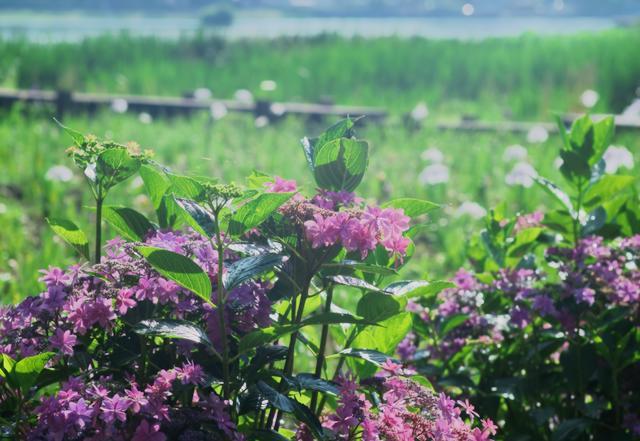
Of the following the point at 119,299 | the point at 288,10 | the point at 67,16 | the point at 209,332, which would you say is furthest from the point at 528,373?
the point at 288,10

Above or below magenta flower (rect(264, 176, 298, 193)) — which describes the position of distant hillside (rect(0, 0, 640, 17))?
above

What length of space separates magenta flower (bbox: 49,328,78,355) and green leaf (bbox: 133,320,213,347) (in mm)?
108

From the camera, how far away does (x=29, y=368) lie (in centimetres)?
137

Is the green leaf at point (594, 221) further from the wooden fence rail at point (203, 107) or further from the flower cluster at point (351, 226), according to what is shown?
the wooden fence rail at point (203, 107)

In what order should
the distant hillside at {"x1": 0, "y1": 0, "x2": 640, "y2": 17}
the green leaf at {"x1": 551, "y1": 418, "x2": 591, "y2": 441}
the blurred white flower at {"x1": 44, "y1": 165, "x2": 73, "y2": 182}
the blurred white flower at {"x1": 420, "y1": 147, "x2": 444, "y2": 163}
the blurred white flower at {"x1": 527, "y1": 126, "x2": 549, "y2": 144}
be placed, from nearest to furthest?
the green leaf at {"x1": 551, "y1": 418, "x2": 591, "y2": 441} → the blurred white flower at {"x1": 44, "y1": 165, "x2": 73, "y2": 182} → the blurred white flower at {"x1": 420, "y1": 147, "x2": 444, "y2": 163} → the blurred white flower at {"x1": 527, "y1": 126, "x2": 549, "y2": 144} → the distant hillside at {"x1": 0, "y1": 0, "x2": 640, "y2": 17}

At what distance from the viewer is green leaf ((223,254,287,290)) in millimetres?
1342

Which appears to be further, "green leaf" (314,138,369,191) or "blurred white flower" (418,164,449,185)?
"blurred white flower" (418,164,449,185)

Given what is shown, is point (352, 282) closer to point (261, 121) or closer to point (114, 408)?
point (114, 408)

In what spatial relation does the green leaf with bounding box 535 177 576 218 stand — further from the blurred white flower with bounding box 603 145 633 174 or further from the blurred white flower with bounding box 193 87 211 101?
the blurred white flower with bounding box 193 87 211 101

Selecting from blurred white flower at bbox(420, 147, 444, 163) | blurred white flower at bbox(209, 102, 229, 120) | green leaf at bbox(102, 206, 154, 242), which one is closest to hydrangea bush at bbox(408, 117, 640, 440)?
green leaf at bbox(102, 206, 154, 242)

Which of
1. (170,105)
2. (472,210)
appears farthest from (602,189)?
(170,105)

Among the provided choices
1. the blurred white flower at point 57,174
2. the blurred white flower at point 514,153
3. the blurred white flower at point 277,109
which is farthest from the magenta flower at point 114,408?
the blurred white flower at point 277,109

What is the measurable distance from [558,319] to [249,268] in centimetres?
95

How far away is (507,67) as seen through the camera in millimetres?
8539
